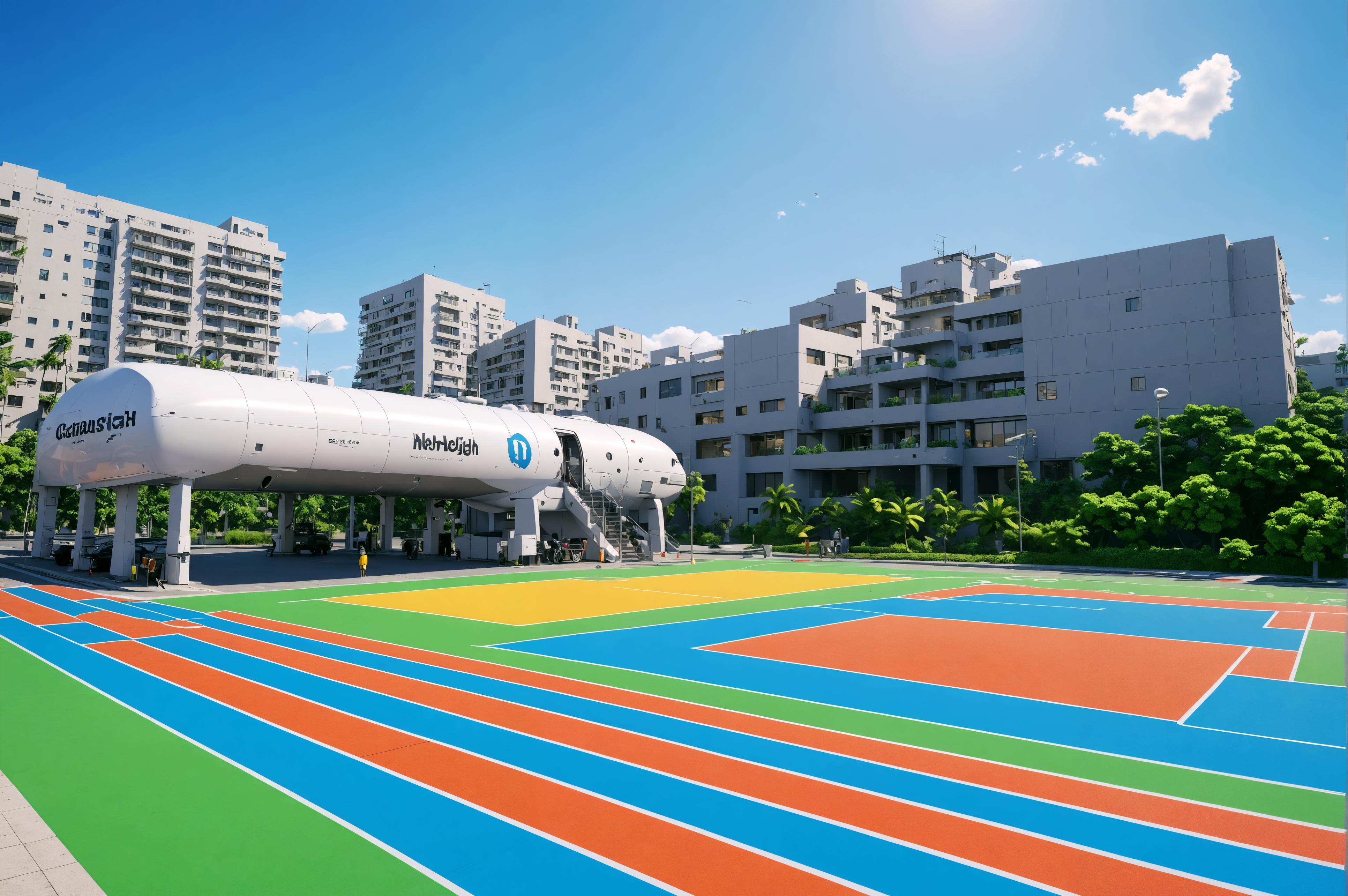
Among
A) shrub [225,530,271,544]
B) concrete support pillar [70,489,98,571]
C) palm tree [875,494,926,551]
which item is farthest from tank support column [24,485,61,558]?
palm tree [875,494,926,551]

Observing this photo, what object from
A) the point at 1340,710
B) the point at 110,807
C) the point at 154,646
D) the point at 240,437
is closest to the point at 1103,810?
the point at 1340,710

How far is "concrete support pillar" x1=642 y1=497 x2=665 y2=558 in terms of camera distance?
1934 inches

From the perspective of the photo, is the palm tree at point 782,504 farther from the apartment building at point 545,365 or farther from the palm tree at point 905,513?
the apartment building at point 545,365

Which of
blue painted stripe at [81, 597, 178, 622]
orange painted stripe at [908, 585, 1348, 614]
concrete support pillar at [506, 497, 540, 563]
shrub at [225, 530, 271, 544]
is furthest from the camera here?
shrub at [225, 530, 271, 544]

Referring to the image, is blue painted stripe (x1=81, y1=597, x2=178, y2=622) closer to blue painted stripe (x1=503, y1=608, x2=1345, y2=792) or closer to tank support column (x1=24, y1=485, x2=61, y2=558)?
blue painted stripe (x1=503, y1=608, x2=1345, y2=792)

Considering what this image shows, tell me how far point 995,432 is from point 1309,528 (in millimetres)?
27946

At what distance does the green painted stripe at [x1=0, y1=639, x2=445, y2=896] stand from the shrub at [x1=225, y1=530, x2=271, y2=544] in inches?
2138

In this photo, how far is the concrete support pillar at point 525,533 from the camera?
39.6 m

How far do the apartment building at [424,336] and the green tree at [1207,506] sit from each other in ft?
349

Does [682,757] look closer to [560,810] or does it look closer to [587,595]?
[560,810]

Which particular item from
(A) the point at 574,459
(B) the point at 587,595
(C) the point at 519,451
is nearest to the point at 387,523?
(C) the point at 519,451

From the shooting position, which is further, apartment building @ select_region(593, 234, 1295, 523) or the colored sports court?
apartment building @ select_region(593, 234, 1295, 523)

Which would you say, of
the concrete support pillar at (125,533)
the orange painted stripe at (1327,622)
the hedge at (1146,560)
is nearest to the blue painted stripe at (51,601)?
the concrete support pillar at (125,533)

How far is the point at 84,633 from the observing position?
17484 mm
